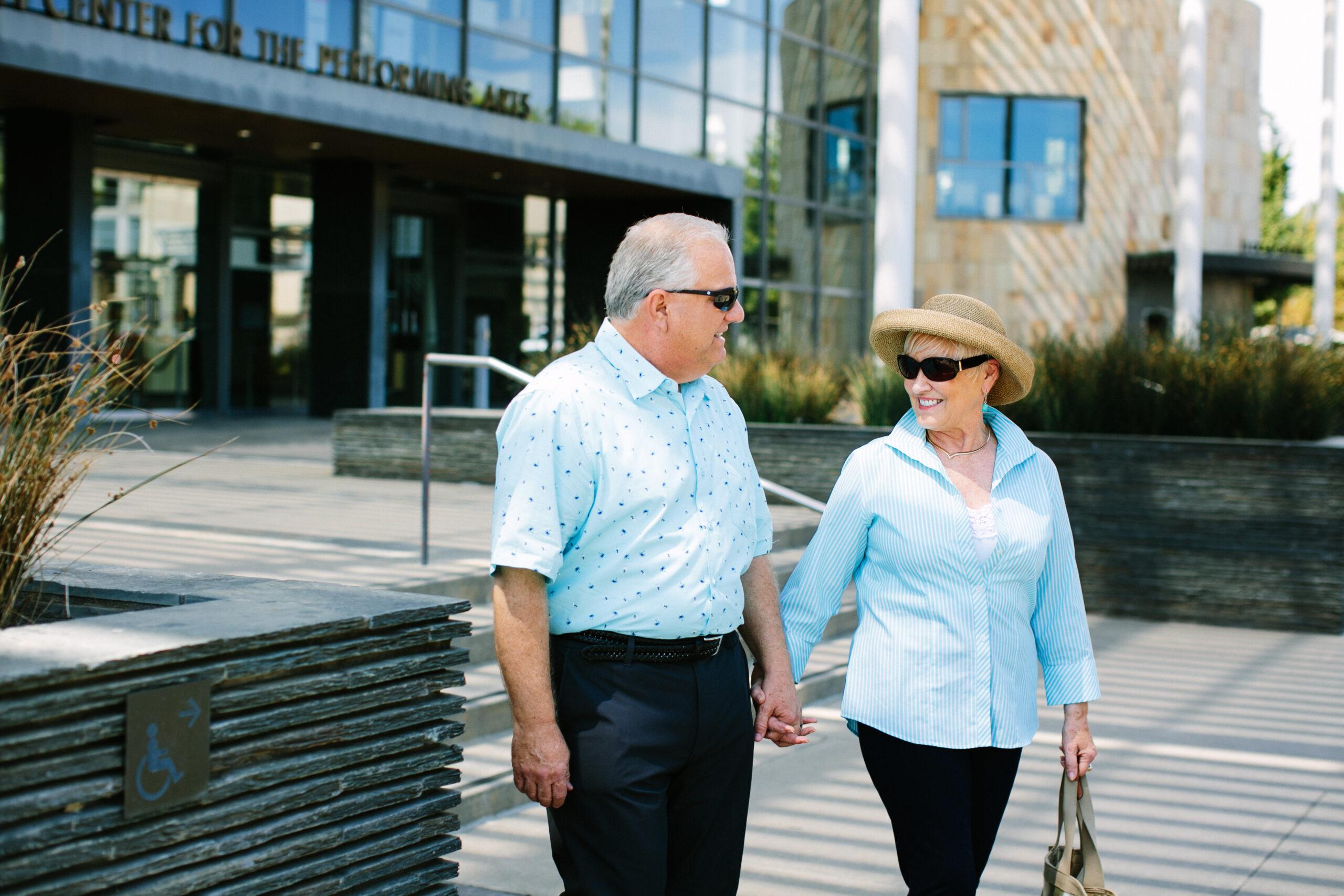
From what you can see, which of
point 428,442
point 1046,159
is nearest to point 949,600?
point 428,442

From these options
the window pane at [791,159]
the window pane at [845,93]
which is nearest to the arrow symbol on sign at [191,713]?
the window pane at [791,159]

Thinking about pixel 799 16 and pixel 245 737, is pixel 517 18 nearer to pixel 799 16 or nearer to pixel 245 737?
pixel 799 16

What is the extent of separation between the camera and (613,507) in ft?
8.28

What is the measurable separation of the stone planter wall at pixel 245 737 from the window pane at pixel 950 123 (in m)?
24.2

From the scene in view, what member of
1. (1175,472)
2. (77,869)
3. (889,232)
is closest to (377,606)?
(77,869)

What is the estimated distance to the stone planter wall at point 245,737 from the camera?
1985 mm

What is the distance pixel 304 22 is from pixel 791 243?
1017cm

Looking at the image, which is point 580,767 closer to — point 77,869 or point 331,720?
point 331,720

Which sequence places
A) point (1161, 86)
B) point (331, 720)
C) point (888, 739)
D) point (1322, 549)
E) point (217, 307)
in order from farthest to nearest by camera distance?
point (1161, 86)
point (217, 307)
point (1322, 549)
point (888, 739)
point (331, 720)

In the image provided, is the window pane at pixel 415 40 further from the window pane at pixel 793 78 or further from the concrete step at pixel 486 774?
the concrete step at pixel 486 774

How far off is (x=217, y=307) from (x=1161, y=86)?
18.6 metres

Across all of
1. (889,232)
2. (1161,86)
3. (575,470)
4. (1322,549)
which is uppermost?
(1161,86)

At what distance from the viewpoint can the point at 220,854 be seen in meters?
2.24

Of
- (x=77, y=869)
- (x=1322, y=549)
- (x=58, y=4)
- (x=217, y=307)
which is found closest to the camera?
(x=77, y=869)
